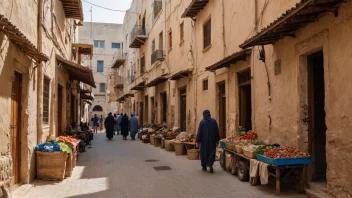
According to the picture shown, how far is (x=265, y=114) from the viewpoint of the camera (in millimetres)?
8578

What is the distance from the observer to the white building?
152 ft

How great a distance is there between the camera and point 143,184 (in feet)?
24.9

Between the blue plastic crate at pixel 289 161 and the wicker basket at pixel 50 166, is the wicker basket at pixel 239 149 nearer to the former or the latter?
the blue plastic crate at pixel 289 161

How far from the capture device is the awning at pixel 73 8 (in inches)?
504

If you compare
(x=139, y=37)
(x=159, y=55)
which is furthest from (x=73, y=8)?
(x=139, y=37)

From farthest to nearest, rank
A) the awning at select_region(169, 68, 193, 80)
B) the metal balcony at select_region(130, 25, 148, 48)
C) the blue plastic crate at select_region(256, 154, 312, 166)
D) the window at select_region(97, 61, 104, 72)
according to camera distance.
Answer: the window at select_region(97, 61, 104, 72) → the metal balcony at select_region(130, 25, 148, 48) → the awning at select_region(169, 68, 193, 80) → the blue plastic crate at select_region(256, 154, 312, 166)

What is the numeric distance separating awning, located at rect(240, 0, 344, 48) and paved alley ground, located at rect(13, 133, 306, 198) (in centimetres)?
324

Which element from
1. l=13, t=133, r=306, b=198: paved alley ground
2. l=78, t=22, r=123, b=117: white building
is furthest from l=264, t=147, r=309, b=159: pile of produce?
l=78, t=22, r=123, b=117: white building

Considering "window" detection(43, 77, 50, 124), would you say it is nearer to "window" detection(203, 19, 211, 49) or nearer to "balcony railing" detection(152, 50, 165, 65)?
"window" detection(203, 19, 211, 49)

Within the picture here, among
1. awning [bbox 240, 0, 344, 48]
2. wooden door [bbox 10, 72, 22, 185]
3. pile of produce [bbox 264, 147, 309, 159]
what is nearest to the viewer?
awning [bbox 240, 0, 344, 48]

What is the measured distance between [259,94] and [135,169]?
4.17 m

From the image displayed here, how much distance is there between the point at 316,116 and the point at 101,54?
42.4 meters

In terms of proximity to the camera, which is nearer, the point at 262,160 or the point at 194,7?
the point at 262,160

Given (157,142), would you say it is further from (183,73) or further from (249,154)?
(249,154)
